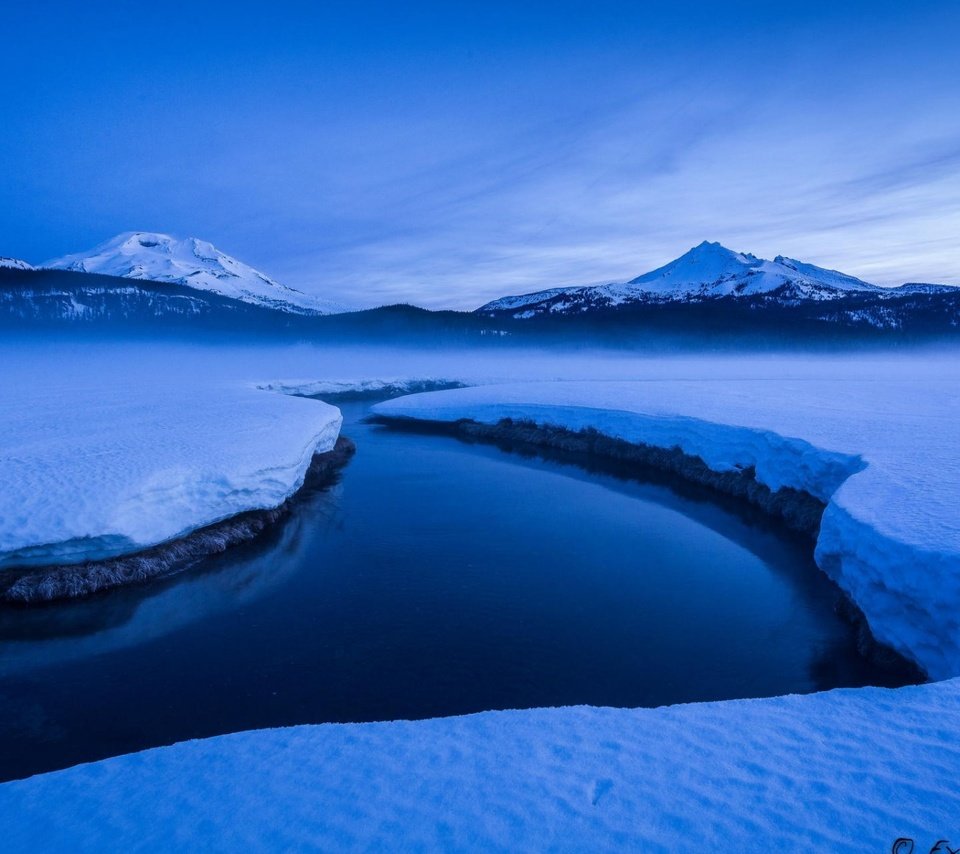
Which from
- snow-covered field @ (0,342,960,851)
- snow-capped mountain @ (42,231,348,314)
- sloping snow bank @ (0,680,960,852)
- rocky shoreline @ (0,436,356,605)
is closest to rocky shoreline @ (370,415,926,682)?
snow-covered field @ (0,342,960,851)

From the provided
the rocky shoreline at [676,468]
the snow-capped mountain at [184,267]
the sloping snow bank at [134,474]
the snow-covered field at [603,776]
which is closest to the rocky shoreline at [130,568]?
the sloping snow bank at [134,474]

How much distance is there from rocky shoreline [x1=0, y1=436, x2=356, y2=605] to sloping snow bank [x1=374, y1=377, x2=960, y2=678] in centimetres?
891

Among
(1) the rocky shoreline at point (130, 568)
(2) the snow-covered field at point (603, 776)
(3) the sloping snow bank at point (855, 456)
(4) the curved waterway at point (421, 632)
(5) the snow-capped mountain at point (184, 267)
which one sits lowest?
(4) the curved waterway at point (421, 632)

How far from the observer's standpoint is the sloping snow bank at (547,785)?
2.39 metres

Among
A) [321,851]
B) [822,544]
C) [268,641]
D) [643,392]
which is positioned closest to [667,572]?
[822,544]

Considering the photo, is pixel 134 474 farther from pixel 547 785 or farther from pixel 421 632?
pixel 547 785

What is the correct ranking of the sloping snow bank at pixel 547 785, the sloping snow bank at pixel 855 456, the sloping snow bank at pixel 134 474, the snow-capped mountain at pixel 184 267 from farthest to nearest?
the snow-capped mountain at pixel 184 267 < the sloping snow bank at pixel 134 474 < the sloping snow bank at pixel 855 456 < the sloping snow bank at pixel 547 785

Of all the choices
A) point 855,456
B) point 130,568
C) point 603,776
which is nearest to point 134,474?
point 130,568

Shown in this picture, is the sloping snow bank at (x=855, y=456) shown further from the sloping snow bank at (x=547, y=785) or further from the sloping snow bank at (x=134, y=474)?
the sloping snow bank at (x=134, y=474)

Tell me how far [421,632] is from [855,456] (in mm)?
7362

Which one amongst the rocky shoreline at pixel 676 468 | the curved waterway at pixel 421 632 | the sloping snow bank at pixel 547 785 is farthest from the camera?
the rocky shoreline at pixel 676 468

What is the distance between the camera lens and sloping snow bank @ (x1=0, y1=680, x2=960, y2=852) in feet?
7.83

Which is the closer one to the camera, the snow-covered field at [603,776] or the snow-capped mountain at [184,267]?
the snow-covered field at [603,776]

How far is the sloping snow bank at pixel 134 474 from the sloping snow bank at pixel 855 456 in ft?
29.3
